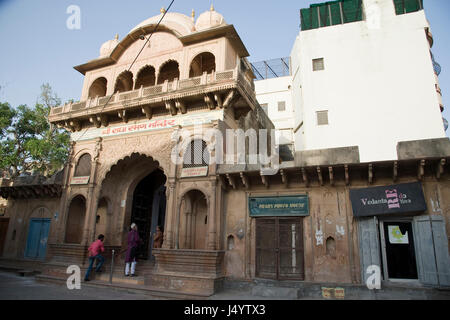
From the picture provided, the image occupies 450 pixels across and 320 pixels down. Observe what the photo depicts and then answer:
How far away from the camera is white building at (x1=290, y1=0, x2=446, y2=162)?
17500 millimetres

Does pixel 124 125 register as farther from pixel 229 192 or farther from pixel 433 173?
pixel 433 173

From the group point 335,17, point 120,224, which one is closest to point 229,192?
point 120,224

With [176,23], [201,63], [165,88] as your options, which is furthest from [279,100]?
[165,88]

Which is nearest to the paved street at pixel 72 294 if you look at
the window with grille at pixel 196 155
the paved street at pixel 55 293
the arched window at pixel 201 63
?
the paved street at pixel 55 293

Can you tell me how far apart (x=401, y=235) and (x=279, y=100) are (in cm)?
1902

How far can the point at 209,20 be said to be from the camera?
13.6 meters

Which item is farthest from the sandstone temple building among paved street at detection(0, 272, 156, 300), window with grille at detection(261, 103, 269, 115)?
window with grille at detection(261, 103, 269, 115)

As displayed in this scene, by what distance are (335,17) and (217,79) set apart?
1340 centimetres

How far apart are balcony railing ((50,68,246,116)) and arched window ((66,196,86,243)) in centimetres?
439

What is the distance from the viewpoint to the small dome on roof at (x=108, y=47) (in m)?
15.7

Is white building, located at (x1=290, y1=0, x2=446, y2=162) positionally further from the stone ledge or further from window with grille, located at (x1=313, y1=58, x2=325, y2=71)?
the stone ledge

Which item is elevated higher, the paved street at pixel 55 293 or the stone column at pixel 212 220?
the stone column at pixel 212 220

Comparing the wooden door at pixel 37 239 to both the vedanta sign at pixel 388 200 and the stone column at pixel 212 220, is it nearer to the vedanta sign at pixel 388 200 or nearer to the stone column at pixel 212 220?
the stone column at pixel 212 220

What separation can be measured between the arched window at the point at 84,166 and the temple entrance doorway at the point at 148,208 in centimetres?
235
